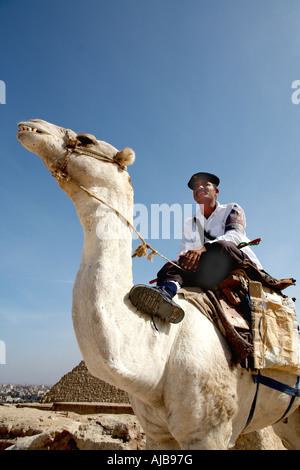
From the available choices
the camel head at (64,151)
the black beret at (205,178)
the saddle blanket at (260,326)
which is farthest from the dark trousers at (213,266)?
the black beret at (205,178)

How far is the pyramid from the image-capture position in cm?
4519

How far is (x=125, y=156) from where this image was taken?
124 inches

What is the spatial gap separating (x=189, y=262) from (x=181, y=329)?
2.38 feet

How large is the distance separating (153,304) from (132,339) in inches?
13.0

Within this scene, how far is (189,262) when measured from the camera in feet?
10.5

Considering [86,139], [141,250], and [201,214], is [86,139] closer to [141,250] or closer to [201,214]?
[141,250]

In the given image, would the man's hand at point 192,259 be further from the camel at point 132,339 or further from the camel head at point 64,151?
the camel head at point 64,151

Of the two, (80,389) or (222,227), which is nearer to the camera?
(222,227)

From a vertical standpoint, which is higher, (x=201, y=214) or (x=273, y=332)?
(x=201, y=214)

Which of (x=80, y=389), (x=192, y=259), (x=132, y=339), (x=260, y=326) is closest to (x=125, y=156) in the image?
(x=192, y=259)

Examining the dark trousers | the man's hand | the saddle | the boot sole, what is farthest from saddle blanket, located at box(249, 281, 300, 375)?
the boot sole

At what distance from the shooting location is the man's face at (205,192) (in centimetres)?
407
